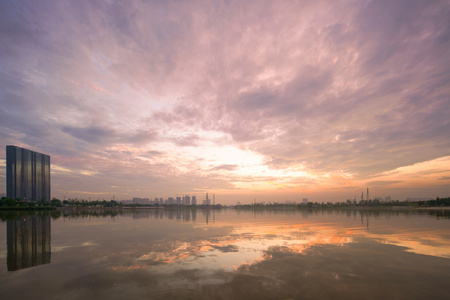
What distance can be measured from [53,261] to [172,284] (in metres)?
14.1

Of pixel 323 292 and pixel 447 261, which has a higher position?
pixel 323 292

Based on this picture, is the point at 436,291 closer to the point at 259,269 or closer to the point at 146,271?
the point at 259,269

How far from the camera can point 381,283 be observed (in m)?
16.1

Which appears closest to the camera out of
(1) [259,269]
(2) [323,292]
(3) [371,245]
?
(2) [323,292]

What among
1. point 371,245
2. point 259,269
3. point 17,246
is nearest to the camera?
point 259,269

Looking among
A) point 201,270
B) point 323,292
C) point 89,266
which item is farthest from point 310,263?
point 89,266

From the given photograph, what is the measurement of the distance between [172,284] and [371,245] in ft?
88.6

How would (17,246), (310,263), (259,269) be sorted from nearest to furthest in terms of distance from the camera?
(259,269)
(310,263)
(17,246)

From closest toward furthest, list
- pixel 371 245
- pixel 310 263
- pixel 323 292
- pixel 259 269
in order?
pixel 323 292, pixel 259 269, pixel 310 263, pixel 371 245

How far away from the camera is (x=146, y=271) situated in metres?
18.0

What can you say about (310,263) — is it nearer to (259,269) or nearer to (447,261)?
(259,269)

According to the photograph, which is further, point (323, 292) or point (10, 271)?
point (10, 271)

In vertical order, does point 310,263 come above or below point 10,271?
below

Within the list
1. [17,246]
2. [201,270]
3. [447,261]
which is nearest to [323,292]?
[201,270]
